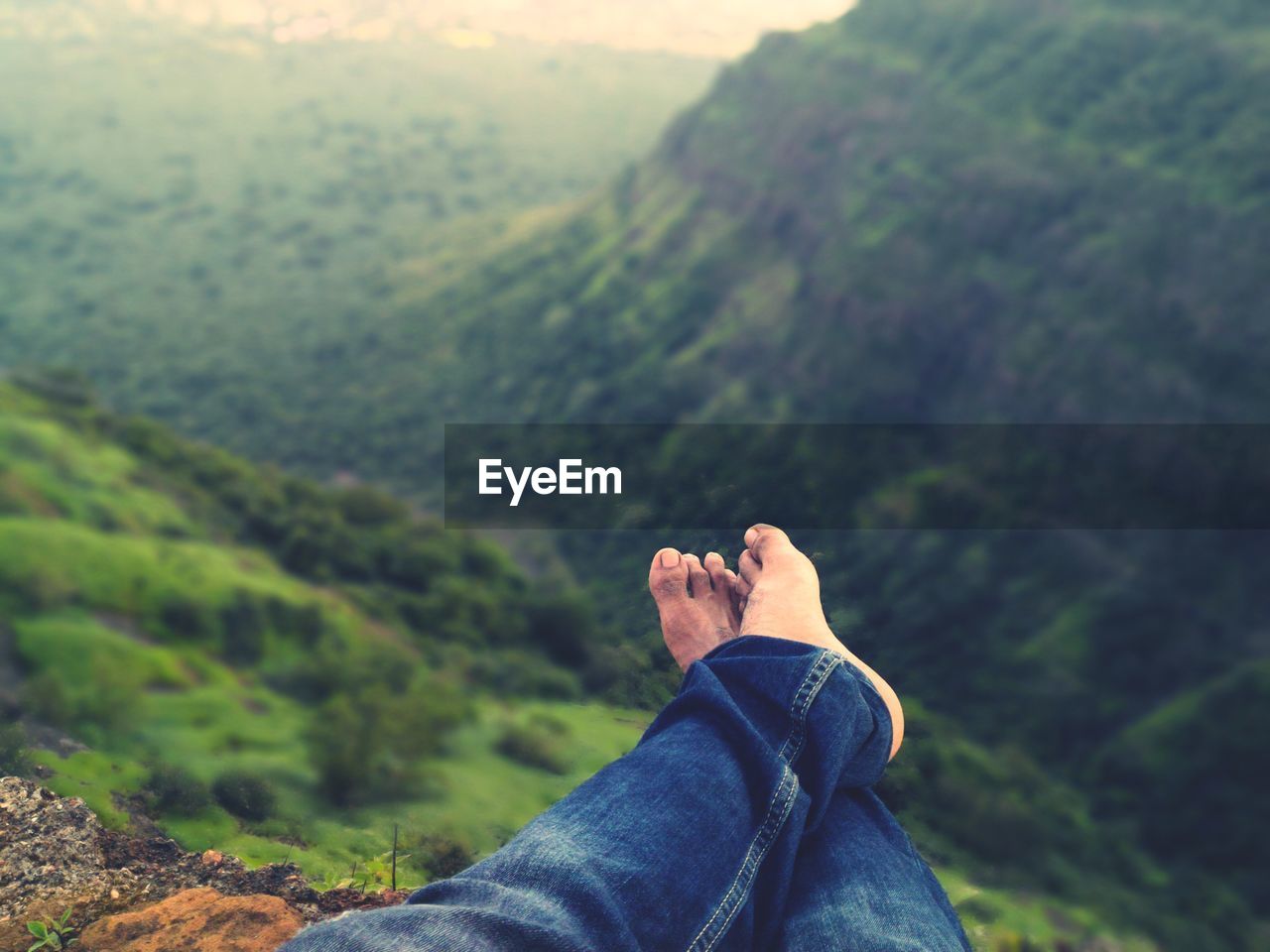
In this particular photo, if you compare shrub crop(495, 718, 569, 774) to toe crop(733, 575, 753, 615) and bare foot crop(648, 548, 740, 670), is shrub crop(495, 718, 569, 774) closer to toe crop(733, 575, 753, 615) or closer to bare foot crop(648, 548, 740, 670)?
bare foot crop(648, 548, 740, 670)

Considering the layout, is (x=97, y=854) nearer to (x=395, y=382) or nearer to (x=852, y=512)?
(x=852, y=512)

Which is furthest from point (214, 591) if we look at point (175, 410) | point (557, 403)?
point (175, 410)

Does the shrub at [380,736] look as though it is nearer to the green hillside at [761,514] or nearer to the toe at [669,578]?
the green hillside at [761,514]

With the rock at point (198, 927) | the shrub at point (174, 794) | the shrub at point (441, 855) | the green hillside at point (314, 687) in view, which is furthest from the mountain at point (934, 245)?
the rock at point (198, 927)

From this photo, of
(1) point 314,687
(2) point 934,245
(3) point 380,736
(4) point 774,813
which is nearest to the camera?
(4) point 774,813

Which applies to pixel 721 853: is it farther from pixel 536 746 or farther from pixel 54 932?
pixel 536 746

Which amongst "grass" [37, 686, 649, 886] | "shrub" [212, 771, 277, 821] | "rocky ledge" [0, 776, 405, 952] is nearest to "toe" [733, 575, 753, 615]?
"grass" [37, 686, 649, 886]

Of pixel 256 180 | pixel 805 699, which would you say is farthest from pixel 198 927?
pixel 256 180
